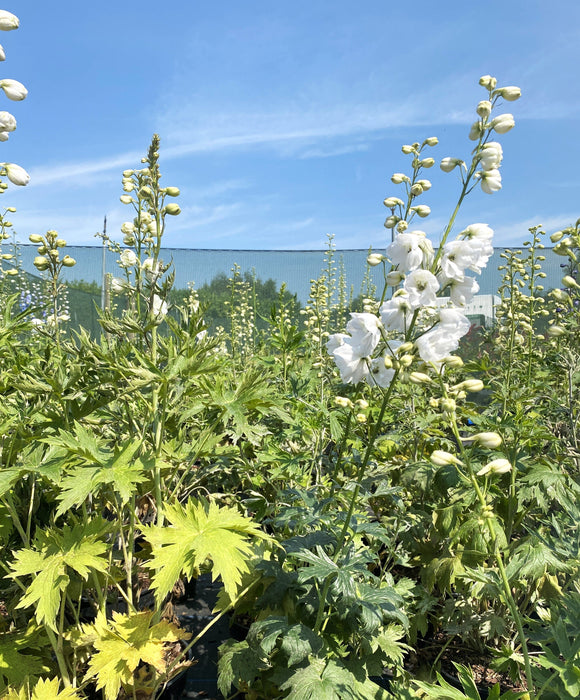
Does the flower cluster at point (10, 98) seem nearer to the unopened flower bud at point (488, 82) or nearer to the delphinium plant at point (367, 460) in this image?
the delphinium plant at point (367, 460)

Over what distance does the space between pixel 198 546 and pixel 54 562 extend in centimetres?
48

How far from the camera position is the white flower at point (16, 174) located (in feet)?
6.44

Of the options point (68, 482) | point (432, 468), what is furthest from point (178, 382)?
point (432, 468)

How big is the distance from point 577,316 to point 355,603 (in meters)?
1.88

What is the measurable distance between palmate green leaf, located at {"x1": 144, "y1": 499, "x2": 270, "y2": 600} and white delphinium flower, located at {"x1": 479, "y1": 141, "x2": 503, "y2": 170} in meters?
1.36

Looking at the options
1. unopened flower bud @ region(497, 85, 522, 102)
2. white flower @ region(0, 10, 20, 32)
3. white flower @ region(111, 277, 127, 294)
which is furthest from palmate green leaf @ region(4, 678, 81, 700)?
unopened flower bud @ region(497, 85, 522, 102)

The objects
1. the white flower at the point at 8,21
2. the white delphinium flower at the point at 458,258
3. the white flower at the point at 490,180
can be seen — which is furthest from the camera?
the white flower at the point at 8,21

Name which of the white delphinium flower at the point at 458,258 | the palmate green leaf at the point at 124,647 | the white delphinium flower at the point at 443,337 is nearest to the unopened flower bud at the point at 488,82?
the white delphinium flower at the point at 458,258

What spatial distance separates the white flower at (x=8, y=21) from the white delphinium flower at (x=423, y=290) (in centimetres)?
163

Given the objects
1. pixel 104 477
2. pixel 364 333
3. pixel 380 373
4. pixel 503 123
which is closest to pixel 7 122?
pixel 104 477

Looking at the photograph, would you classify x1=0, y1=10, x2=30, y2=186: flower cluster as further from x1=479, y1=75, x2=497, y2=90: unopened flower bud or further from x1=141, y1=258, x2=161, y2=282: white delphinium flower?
x1=479, y1=75, x2=497, y2=90: unopened flower bud

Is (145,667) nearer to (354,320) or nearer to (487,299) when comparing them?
(354,320)

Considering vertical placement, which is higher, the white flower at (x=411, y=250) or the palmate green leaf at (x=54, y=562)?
the white flower at (x=411, y=250)

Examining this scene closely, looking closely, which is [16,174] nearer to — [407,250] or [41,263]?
[41,263]
